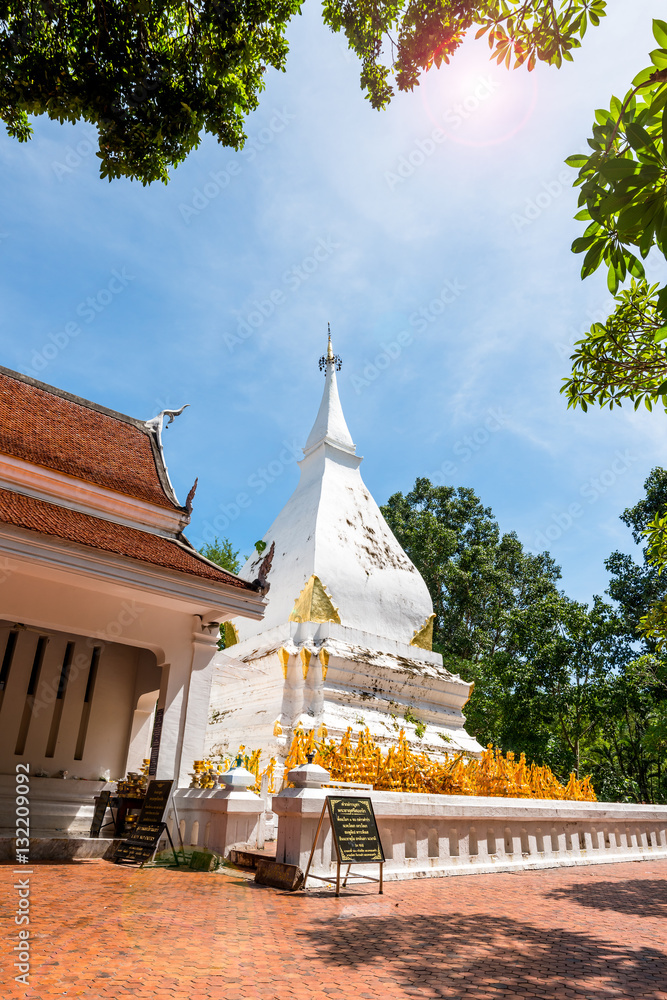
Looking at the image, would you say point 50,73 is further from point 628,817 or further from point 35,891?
point 628,817

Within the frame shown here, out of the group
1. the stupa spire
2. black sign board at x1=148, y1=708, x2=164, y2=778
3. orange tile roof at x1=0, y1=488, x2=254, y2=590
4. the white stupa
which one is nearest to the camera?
orange tile roof at x1=0, y1=488, x2=254, y2=590

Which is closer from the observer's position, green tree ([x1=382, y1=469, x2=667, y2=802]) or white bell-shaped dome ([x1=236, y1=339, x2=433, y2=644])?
white bell-shaped dome ([x1=236, y1=339, x2=433, y2=644])

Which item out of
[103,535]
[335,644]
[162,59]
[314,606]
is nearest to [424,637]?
[314,606]

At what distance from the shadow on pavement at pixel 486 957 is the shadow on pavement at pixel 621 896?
1.54 m

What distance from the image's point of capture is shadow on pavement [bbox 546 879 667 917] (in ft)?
19.2

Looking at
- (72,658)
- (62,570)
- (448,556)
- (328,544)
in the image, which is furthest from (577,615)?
(62,570)

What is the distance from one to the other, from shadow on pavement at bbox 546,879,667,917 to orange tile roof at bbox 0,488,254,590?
16.5ft

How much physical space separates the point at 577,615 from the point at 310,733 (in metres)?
11.6

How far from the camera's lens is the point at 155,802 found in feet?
23.9

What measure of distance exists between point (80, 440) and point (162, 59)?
6.37 m

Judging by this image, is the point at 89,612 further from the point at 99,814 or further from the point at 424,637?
the point at 424,637

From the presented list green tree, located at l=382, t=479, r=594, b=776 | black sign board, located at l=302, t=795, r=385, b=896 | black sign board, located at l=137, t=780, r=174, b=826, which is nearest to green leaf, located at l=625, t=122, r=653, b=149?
black sign board, located at l=302, t=795, r=385, b=896

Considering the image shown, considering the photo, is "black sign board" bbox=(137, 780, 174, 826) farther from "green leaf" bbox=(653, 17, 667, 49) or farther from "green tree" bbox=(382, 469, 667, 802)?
"green tree" bbox=(382, 469, 667, 802)

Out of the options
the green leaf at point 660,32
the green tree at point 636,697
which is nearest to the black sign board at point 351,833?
the green leaf at point 660,32
